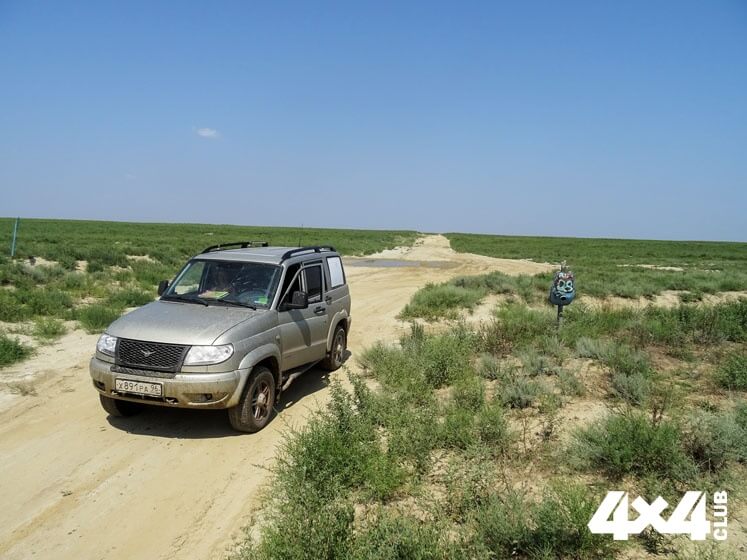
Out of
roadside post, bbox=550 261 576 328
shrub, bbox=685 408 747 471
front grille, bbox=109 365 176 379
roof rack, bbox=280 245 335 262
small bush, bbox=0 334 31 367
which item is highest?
roof rack, bbox=280 245 335 262

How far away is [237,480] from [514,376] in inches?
162

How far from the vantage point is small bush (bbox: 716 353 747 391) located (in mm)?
6176

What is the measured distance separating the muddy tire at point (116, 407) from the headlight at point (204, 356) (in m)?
1.46

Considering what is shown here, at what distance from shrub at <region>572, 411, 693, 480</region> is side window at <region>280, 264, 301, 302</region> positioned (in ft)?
12.8

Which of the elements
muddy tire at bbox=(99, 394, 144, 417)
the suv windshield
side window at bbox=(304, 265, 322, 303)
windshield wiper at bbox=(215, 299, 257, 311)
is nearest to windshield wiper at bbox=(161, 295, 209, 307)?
the suv windshield

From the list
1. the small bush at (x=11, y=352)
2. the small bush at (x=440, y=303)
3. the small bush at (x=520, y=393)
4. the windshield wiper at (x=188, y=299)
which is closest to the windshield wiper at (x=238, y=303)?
the windshield wiper at (x=188, y=299)

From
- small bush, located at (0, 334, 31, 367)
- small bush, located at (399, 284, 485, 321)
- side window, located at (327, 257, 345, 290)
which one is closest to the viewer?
small bush, located at (0, 334, 31, 367)

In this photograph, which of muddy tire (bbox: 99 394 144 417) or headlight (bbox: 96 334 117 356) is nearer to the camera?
headlight (bbox: 96 334 117 356)

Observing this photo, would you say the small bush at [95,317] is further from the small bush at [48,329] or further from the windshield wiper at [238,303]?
the windshield wiper at [238,303]

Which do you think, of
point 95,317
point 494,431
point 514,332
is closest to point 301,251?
point 494,431

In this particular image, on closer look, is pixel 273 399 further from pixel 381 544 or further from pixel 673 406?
pixel 673 406

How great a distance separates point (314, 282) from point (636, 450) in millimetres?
4742

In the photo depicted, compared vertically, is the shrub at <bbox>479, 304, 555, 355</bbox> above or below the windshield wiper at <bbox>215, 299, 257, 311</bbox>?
below

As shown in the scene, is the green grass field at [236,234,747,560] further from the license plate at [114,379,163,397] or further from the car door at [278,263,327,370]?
the license plate at [114,379,163,397]
